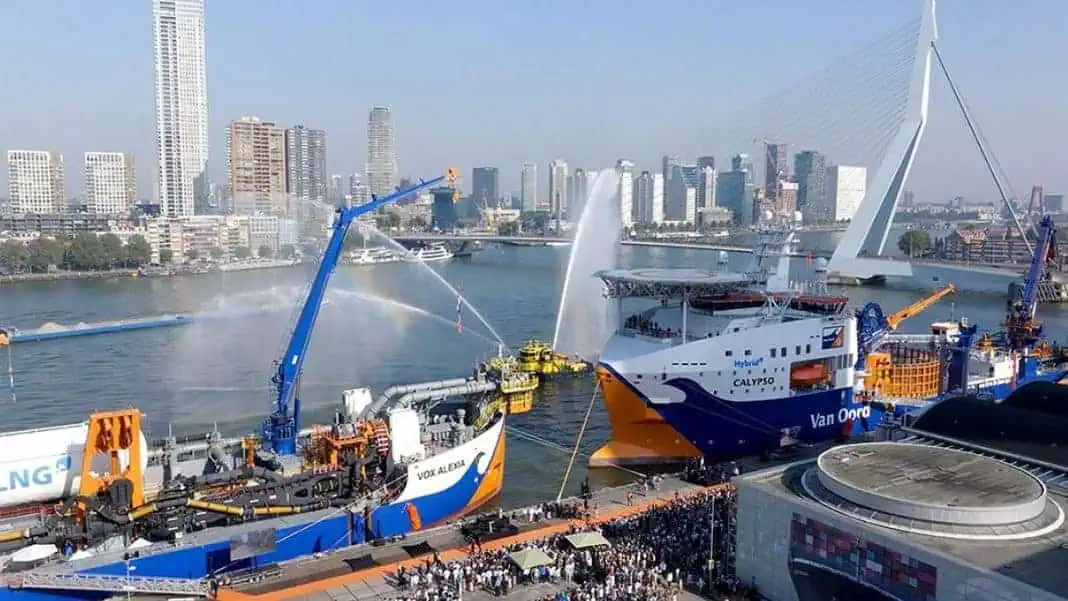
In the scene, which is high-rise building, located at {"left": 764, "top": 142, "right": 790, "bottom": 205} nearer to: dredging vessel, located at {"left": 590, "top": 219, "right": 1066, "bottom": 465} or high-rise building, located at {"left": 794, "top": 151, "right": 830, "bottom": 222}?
dredging vessel, located at {"left": 590, "top": 219, "right": 1066, "bottom": 465}

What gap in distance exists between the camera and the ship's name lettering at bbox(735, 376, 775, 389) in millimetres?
19031

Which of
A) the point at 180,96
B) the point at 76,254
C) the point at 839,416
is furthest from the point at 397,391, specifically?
the point at 180,96

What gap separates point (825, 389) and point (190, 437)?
574 inches

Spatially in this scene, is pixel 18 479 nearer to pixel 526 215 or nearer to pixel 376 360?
pixel 376 360

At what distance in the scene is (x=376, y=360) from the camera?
33.2 m

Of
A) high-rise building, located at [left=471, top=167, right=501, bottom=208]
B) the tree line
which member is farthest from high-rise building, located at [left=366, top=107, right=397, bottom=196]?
the tree line

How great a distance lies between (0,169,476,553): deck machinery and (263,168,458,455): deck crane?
0.07ft

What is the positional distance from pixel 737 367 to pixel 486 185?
6920 inches

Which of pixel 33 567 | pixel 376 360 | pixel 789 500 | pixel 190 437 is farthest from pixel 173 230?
pixel 789 500

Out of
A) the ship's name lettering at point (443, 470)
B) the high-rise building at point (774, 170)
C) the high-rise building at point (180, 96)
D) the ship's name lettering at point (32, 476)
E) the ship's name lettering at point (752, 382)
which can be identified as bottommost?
the ship's name lettering at point (443, 470)

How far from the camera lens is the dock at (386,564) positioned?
11.4m

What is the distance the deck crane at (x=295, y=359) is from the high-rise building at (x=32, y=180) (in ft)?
395

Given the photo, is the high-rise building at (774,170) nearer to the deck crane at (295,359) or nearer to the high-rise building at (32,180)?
the deck crane at (295,359)

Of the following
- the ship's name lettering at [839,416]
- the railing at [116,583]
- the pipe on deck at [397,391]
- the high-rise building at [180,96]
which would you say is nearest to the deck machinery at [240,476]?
the railing at [116,583]
